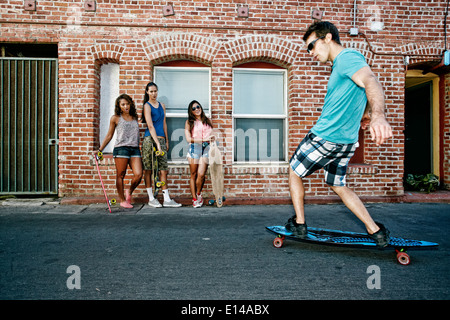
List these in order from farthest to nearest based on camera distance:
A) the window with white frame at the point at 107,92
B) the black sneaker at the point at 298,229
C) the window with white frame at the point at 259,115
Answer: the window with white frame at the point at 259,115, the window with white frame at the point at 107,92, the black sneaker at the point at 298,229

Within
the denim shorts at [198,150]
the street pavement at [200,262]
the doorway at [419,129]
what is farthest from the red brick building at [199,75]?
the street pavement at [200,262]

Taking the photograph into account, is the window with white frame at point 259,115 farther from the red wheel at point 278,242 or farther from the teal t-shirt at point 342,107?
the teal t-shirt at point 342,107

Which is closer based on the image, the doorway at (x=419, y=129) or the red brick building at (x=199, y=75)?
the red brick building at (x=199, y=75)

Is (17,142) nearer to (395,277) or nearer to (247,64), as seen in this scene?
(247,64)

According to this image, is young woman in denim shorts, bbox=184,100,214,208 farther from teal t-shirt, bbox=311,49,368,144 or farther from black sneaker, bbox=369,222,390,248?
black sneaker, bbox=369,222,390,248

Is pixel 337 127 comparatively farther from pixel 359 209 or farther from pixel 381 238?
pixel 381 238

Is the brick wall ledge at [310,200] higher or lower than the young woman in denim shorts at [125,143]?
lower

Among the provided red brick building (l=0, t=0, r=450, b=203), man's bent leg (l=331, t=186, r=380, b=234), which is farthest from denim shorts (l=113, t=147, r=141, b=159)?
man's bent leg (l=331, t=186, r=380, b=234)

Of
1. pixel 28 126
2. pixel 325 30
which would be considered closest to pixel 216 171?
pixel 325 30

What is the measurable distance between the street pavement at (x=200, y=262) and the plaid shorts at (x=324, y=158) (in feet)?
2.71

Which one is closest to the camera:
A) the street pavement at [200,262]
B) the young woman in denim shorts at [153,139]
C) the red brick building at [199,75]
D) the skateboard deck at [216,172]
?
the street pavement at [200,262]

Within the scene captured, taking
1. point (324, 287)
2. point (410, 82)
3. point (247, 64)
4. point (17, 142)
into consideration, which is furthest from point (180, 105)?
point (410, 82)

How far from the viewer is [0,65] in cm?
617

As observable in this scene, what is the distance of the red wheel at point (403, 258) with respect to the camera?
2.83m
